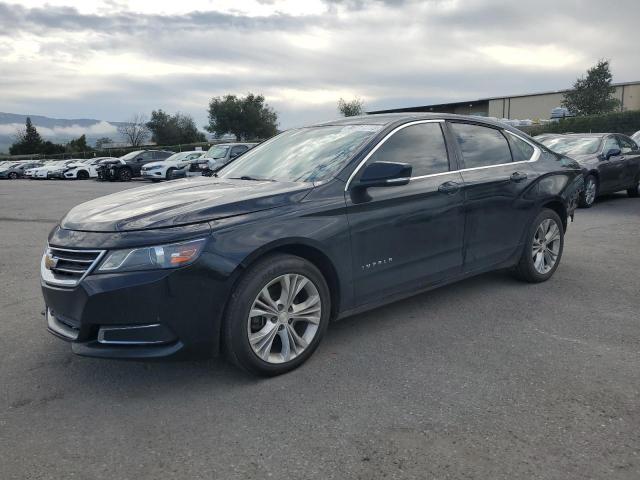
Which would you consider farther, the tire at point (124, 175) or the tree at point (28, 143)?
the tree at point (28, 143)

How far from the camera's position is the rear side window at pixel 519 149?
202 inches

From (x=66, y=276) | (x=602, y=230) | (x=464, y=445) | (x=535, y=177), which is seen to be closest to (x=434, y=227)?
(x=535, y=177)

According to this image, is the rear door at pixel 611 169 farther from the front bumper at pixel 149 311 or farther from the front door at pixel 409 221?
the front bumper at pixel 149 311

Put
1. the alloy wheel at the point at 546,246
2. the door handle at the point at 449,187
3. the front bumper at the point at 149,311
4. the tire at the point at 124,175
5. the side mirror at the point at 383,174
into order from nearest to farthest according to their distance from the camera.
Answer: the front bumper at the point at 149,311
the side mirror at the point at 383,174
the door handle at the point at 449,187
the alloy wheel at the point at 546,246
the tire at the point at 124,175

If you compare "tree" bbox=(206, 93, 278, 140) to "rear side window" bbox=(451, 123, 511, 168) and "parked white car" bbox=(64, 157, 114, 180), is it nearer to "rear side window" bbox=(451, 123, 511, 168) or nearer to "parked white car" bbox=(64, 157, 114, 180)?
"parked white car" bbox=(64, 157, 114, 180)

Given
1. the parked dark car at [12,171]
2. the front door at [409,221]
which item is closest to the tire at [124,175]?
the parked dark car at [12,171]

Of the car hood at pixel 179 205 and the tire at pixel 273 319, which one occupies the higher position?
the car hood at pixel 179 205

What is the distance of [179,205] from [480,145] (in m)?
2.80

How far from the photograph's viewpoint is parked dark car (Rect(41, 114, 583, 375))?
9.95ft

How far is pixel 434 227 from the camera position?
4207mm

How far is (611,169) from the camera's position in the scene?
11.1m

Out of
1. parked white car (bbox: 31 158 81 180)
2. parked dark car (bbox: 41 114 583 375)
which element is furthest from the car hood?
parked white car (bbox: 31 158 81 180)

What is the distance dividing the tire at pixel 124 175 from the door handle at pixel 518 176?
A: 86.0 feet

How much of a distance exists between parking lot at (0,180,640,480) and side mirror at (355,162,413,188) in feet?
3.83
